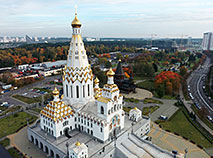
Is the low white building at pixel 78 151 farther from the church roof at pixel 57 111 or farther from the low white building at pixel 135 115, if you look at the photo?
the low white building at pixel 135 115

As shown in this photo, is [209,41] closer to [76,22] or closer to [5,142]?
[76,22]

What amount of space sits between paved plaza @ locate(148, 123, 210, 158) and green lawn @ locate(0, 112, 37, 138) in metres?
23.7

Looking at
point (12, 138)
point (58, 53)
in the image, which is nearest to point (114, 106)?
point (12, 138)

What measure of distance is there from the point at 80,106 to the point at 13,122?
16070mm

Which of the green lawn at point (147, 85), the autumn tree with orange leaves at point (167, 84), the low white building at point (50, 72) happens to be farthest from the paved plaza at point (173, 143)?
the low white building at point (50, 72)

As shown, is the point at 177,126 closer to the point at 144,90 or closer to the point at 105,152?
the point at 105,152

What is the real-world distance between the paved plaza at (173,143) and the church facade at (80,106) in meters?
6.54

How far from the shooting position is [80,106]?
2516 cm

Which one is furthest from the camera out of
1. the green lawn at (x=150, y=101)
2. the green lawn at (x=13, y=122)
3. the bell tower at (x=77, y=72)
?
the green lawn at (x=150, y=101)

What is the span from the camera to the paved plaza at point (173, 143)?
76.9 ft

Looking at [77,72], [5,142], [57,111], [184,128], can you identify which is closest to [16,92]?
[5,142]

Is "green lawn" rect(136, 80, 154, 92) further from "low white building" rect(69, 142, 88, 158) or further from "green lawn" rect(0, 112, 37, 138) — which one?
"low white building" rect(69, 142, 88, 158)

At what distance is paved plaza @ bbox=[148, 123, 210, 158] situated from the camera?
76.9 feet

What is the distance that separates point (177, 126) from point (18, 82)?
48494 mm
